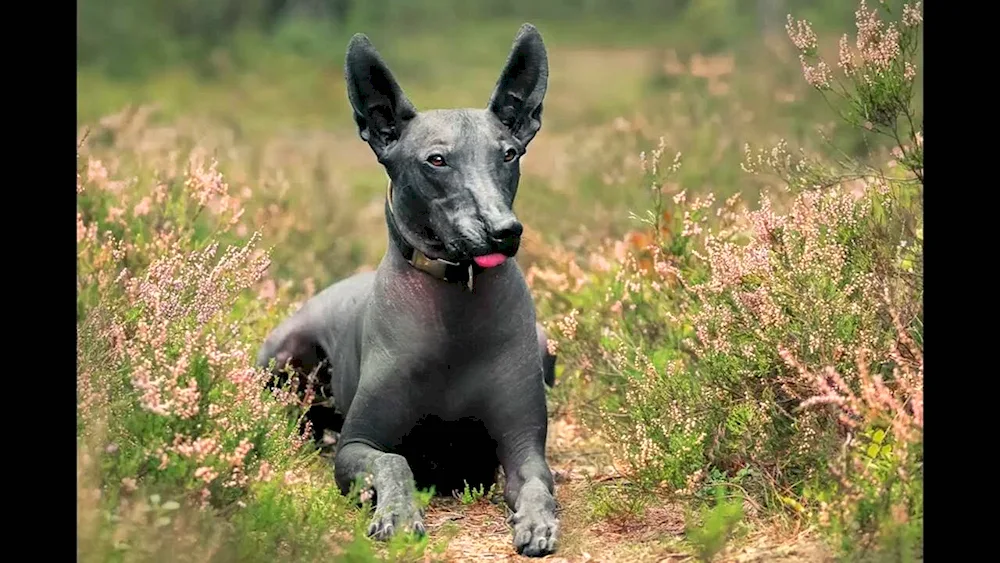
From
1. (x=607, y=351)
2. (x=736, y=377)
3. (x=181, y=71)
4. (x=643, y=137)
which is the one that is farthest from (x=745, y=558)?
(x=181, y=71)

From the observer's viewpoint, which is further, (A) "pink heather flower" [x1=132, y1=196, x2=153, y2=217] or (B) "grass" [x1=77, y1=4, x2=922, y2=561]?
(A) "pink heather flower" [x1=132, y1=196, x2=153, y2=217]

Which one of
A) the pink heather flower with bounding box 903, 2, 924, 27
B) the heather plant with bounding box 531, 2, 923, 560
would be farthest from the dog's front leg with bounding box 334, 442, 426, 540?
the pink heather flower with bounding box 903, 2, 924, 27

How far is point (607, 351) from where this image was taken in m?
7.10

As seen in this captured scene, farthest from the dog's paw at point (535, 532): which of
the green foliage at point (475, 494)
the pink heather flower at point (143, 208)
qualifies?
the pink heather flower at point (143, 208)

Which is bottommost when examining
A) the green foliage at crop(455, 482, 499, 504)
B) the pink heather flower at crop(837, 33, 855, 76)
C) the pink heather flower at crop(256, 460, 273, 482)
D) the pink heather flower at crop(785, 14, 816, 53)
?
the green foliage at crop(455, 482, 499, 504)

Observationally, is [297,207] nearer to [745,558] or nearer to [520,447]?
[520,447]

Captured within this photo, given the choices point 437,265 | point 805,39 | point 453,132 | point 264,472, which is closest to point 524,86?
point 453,132

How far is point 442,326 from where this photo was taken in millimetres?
5750

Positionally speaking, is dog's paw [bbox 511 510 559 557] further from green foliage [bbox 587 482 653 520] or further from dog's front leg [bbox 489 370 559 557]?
green foliage [bbox 587 482 653 520]

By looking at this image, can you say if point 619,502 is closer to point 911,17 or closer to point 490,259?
point 490,259

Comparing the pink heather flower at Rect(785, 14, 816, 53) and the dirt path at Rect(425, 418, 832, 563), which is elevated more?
the pink heather flower at Rect(785, 14, 816, 53)

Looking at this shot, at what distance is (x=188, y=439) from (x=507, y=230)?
1.32 m

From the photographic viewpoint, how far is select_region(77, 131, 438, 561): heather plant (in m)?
4.55
